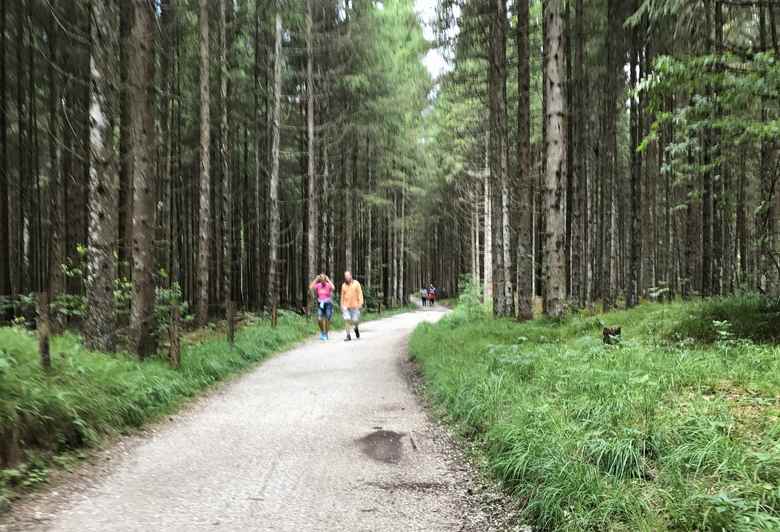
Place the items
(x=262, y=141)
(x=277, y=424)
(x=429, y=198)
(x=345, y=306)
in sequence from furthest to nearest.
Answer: (x=429, y=198)
(x=262, y=141)
(x=345, y=306)
(x=277, y=424)

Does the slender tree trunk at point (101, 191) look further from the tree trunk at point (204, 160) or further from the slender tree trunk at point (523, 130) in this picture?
the slender tree trunk at point (523, 130)

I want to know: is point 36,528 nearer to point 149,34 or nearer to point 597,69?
point 149,34

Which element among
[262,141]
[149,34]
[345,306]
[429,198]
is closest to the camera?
[149,34]

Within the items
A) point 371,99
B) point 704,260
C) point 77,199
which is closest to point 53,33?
point 77,199

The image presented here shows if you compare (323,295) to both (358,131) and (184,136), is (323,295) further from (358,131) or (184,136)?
(184,136)

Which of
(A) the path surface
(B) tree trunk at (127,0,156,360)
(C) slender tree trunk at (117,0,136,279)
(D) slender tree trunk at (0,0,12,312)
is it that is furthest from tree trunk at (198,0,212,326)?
(A) the path surface

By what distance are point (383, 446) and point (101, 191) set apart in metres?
5.89

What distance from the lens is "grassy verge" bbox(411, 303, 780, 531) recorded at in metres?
3.13

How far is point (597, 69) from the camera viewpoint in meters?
16.2

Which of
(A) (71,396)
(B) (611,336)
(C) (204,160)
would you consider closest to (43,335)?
(A) (71,396)

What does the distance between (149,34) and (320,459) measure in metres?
7.58

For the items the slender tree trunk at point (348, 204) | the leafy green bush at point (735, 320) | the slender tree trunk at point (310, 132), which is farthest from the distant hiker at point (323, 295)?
the slender tree trunk at point (348, 204)

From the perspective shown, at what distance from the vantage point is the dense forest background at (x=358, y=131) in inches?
339

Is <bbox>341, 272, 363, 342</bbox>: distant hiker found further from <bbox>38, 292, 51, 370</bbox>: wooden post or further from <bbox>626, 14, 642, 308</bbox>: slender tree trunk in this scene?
<bbox>38, 292, 51, 370</bbox>: wooden post
